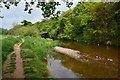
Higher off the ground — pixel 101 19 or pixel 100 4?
A: pixel 100 4

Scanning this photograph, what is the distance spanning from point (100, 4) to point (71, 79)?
14061 mm

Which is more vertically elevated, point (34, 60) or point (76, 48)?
point (76, 48)

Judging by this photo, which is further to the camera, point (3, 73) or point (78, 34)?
point (78, 34)

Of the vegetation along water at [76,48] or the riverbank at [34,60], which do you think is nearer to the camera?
the riverbank at [34,60]

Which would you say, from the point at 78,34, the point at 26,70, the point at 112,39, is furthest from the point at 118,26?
the point at 26,70

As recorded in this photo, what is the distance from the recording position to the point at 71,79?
498 cm

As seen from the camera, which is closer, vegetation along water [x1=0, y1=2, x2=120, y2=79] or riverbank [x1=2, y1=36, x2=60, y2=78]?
riverbank [x1=2, y1=36, x2=60, y2=78]

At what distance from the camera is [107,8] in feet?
46.5

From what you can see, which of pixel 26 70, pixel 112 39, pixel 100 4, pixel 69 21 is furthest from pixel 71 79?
pixel 69 21

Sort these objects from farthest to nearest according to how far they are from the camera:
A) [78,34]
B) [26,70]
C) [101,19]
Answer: [78,34] → [101,19] → [26,70]

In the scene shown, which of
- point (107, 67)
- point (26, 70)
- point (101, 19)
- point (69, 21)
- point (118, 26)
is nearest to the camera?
point (26, 70)

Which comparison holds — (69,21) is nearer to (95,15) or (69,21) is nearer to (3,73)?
(95,15)

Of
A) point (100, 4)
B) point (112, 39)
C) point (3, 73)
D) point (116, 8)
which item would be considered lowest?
point (3, 73)

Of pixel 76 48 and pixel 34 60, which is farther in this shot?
pixel 76 48
